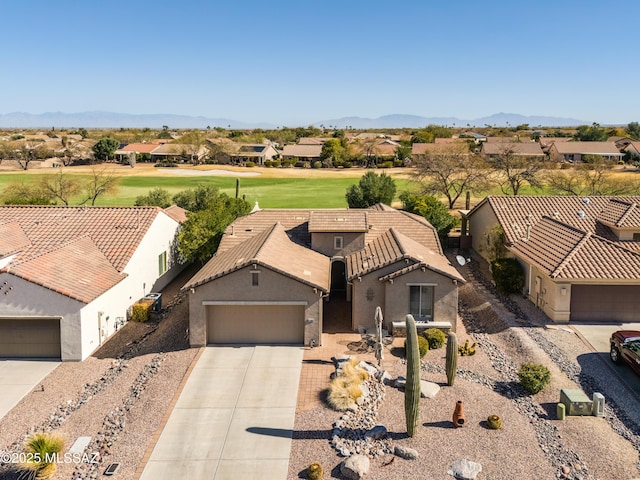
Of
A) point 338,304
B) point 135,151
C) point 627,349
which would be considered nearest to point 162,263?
point 338,304

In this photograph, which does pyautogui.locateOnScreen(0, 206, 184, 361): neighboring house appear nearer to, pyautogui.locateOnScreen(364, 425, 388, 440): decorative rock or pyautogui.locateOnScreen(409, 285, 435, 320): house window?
pyautogui.locateOnScreen(364, 425, 388, 440): decorative rock

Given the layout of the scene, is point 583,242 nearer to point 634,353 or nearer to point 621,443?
point 634,353

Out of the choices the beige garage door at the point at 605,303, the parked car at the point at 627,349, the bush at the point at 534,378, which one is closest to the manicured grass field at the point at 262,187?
the beige garage door at the point at 605,303

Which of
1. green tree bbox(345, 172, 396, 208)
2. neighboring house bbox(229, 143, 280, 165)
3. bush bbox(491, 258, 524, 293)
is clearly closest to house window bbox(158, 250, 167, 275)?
bush bbox(491, 258, 524, 293)

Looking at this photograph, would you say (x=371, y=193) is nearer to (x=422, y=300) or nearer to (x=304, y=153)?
(x=422, y=300)

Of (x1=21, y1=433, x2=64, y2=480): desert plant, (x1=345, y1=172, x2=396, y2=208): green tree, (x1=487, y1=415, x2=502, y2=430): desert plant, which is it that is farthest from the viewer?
(x1=345, y1=172, x2=396, y2=208): green tree

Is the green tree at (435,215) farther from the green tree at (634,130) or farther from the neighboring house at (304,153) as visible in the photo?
the green tree at (634,130)

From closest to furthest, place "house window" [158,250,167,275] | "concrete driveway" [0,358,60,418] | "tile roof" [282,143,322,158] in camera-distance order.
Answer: "concrete driveway" [0,358,60,418] < "house window" [158,250,167,275] < "tile roof" [282,143,322,158]
